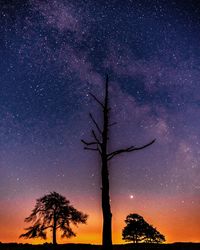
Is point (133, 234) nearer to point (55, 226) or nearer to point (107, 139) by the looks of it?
point (55, 226)

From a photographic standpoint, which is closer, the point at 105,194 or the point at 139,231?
the point at 105,194

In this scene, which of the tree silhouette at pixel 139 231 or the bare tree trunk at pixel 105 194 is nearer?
the bare tree trunk at pixel 105 194

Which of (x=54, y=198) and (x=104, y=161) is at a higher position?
(x=54, y=198)

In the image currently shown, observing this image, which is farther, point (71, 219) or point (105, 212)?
point (71, 219)

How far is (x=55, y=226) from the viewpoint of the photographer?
1794 inches

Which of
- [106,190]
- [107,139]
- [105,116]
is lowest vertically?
[106,190]

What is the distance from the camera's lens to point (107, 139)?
42.7ft

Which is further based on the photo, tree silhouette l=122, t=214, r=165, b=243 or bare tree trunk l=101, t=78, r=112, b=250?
tree silhouette l=122, t=214, r=165, b=243
